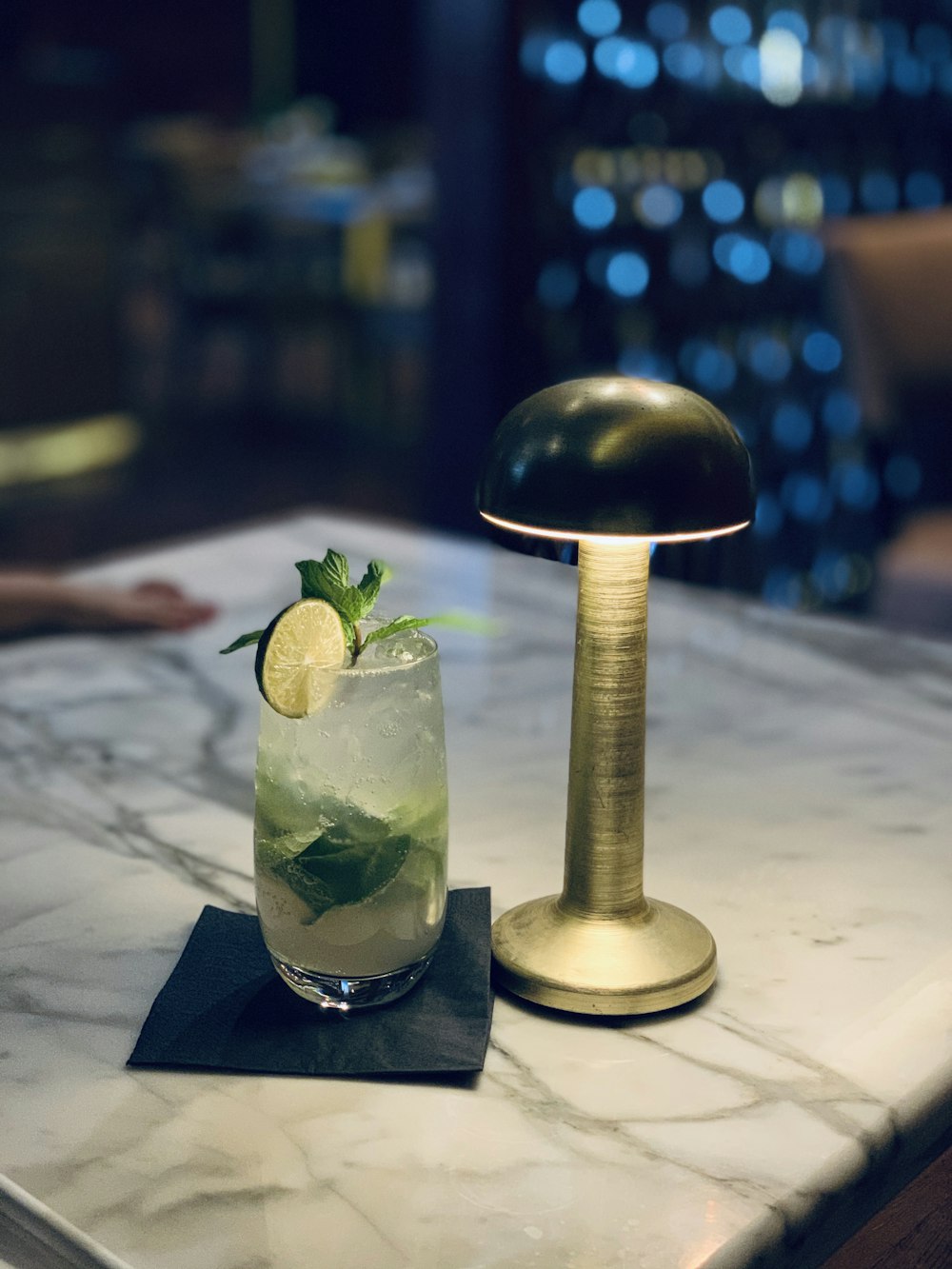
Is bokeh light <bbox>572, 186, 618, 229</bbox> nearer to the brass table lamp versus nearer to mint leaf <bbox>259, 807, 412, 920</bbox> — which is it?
the brass table lamp

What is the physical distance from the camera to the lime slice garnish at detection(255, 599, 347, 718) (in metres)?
0.71

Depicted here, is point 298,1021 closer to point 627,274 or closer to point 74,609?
point 74,609

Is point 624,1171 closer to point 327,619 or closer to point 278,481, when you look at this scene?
point 327,619

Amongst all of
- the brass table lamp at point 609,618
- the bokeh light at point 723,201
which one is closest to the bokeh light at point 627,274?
the bokeh light at point 723,201

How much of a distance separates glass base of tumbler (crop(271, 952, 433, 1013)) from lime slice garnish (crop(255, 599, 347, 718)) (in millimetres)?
150

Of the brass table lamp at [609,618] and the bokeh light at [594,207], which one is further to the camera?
the bokeh light at [594,207]

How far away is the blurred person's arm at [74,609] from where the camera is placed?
54.7 inches

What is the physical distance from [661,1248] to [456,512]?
8.93 ft

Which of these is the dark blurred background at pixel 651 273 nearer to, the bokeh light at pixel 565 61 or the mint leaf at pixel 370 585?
the bokeh light at pixel 565 61

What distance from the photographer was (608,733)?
78cm

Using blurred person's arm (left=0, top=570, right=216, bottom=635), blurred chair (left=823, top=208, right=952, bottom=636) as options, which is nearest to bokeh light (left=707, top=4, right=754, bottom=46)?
blurred chair (left=823, top=208, right=952, bottom=636)

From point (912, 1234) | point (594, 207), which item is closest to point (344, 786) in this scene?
point (912, 1234)

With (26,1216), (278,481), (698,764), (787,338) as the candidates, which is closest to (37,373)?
(278,481)

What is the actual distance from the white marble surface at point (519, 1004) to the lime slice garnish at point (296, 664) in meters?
0.19
